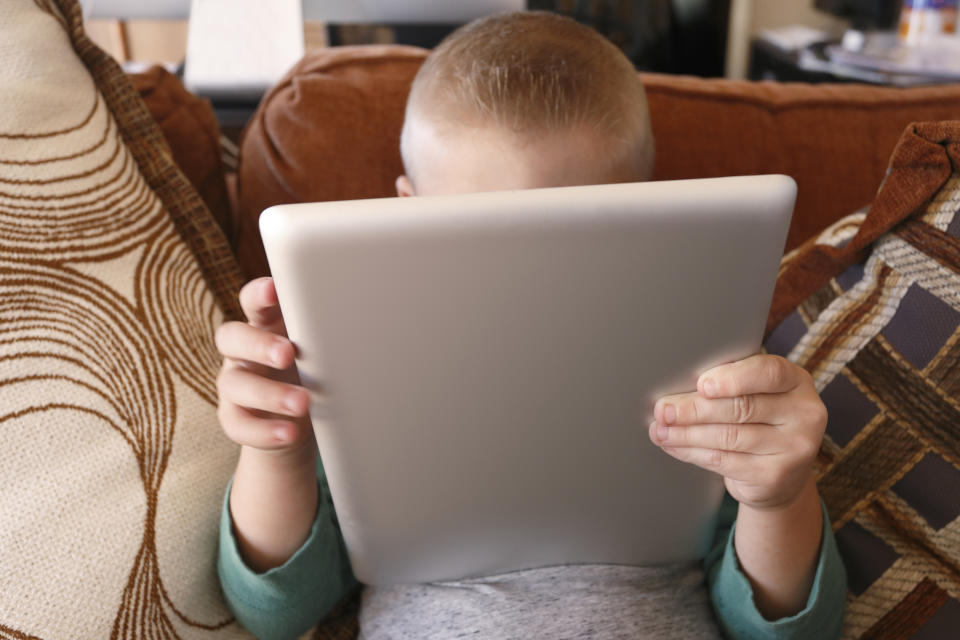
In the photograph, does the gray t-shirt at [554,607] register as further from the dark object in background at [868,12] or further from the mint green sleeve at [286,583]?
the dark object in background at [868,12]

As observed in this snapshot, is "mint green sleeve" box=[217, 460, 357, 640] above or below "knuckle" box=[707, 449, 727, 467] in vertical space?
below

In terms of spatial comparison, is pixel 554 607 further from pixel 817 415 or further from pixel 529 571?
pixel 817 415

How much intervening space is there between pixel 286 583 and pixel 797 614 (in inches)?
17.7

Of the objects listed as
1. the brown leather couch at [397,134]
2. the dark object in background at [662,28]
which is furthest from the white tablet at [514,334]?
the dark object in background at [662,28]

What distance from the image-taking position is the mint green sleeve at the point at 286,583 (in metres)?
0.65

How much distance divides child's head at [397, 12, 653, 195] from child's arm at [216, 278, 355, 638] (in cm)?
20

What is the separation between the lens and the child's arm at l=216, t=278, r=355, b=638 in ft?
1.81

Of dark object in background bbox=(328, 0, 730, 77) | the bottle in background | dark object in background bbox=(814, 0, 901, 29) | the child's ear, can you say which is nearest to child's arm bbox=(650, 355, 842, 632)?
the child's ear

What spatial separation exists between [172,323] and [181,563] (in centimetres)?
21

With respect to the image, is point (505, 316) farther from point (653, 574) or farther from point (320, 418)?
point (653, 574)

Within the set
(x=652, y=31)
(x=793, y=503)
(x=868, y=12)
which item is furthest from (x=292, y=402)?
(x=868, y=12)

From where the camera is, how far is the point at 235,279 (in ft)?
2.58

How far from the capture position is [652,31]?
200cm

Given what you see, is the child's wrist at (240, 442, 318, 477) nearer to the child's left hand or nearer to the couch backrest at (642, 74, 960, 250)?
the child's left hand
